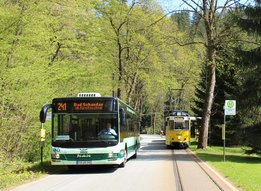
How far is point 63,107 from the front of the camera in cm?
1795


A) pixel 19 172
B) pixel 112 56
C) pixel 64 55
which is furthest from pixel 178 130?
pixel 19 172

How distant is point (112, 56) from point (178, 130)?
33.6 feet

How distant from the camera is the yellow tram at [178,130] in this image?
3953 centimetres

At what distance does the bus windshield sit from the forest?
341 cm

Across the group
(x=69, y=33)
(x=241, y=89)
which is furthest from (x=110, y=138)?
(x=69, y=33)

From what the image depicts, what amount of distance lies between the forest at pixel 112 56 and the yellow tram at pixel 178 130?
9.23ft

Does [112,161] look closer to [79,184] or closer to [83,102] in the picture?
[83,102]

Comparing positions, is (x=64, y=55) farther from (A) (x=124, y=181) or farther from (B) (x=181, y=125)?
(A) (x=124, y=181)

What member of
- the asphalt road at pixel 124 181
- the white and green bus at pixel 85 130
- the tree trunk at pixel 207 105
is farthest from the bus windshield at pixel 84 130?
the tree trunk at pixel 207 105

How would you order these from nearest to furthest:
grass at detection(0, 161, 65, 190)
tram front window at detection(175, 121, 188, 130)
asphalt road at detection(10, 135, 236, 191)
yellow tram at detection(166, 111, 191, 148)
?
Answer: 1. asphalt road at detection(10, 135, 236, 191)
2. grass at detection(0, 161, 65, 190)
3. yellow tram at detection(166, 111, 191, 148)
4. tram front window at detection(175, 121, 188, 130)

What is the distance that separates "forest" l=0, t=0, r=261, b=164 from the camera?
2108cm

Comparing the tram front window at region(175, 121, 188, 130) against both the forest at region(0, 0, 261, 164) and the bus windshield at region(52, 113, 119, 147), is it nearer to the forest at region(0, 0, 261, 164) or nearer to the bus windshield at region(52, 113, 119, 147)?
the forest at region(0, 0, 261, 164)

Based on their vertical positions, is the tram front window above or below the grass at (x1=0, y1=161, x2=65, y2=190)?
above

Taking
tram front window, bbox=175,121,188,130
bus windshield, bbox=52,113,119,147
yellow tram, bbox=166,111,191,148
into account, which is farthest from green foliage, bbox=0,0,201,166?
tram front window, bbox=175,121,188,130
